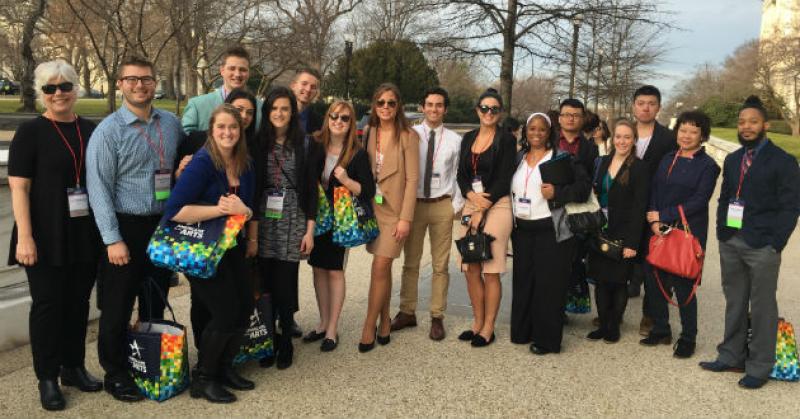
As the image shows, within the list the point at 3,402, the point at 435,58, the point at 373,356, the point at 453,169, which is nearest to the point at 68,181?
the point at 3,402

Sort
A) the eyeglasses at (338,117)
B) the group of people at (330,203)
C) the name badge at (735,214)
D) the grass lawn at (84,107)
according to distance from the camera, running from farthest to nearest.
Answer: the grass lawn at (84,107) < the eyeglasses at (338,117) < the name badge at (735,214) < the group of people at (330,203)

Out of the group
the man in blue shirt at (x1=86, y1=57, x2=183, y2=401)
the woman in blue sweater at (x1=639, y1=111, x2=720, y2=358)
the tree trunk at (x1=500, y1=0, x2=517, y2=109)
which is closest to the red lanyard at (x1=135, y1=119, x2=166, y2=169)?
the man in blue shirt at (x1=86, y1=57, x2=183, y2=401)

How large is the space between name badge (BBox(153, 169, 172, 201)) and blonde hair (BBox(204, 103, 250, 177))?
30cm

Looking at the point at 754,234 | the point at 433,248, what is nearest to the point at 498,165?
the point at 433,248

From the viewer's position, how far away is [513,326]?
4.60 m

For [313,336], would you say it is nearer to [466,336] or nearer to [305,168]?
[466,336]

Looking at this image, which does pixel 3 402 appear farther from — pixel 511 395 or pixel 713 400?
pixel 713 400

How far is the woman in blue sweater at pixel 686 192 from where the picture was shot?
4.26 metres

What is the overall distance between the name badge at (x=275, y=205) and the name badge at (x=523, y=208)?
5.58 ft

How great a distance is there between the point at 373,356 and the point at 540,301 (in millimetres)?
1281

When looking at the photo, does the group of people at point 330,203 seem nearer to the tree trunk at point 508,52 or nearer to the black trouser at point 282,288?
the black trouser at point 282,288

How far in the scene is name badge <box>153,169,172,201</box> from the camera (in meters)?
3.40

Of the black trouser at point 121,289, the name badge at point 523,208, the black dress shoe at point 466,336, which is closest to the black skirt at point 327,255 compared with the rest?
the black dress shoe at point 466,336

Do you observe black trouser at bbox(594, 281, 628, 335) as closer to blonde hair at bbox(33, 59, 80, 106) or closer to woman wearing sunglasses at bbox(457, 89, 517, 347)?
woman wearing sunglasses at bbox(457, 89, 517, 347)
